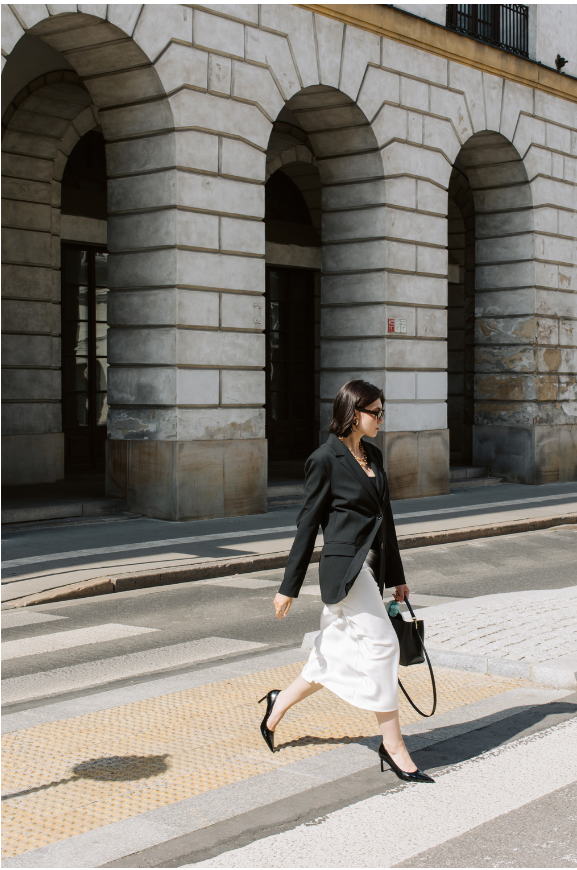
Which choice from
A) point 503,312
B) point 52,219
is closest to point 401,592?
point 52,219

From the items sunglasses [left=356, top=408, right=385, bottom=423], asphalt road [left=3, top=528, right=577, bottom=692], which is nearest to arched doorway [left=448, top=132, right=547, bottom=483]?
asphalt road [left=3, top=528, right=577, bottom=692]

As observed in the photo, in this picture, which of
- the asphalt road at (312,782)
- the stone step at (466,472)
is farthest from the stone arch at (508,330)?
the asphalt road at (312,782)

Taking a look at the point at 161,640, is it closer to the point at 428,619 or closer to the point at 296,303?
the point at 428,619

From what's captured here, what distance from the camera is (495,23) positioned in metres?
19.8

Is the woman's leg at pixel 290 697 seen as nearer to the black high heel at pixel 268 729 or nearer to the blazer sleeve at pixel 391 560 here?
the black high heel at pixel 268 729

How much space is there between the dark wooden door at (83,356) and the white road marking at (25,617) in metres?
9.41

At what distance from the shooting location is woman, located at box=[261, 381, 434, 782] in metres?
4.94

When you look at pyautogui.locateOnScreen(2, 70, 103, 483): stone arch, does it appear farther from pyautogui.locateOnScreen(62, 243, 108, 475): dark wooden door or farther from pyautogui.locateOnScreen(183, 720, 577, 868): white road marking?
pyautogui.locateOnScreen(183, 720, 577, 868): white road marking

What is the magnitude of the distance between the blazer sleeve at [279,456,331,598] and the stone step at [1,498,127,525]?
845 centimetres

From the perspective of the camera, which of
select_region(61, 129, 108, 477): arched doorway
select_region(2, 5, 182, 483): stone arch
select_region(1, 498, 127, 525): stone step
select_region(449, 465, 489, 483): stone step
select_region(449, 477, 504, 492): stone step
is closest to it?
select_region(1, 498, 127, 525): stone step

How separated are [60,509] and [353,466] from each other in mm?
Answer: 9266

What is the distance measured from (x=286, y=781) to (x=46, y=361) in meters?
13.0

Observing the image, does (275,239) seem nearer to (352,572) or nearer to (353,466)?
(353,466)

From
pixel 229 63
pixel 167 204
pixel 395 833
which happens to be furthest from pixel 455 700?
pixel 229 63
